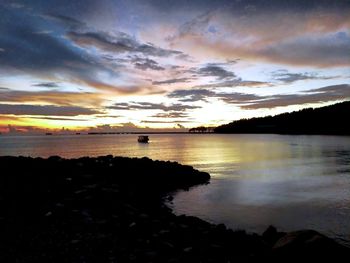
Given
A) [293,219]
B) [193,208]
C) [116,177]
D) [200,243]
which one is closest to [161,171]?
[116,177]

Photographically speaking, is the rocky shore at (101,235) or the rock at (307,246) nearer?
the rocky shore at (101,235)

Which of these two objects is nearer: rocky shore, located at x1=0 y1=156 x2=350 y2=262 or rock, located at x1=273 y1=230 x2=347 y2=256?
rocky shore, located at x1=0 y1=156 x2=350 y2=262

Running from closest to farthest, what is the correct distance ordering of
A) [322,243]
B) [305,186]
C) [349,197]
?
[322,243], [349,197], [305,186]

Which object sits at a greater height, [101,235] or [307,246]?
[101,235]

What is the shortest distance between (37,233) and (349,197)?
29.8 m

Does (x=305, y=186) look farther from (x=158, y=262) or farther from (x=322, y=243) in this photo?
(x=158, y=262)

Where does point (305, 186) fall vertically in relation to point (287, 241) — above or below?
below

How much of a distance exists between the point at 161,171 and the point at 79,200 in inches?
1004

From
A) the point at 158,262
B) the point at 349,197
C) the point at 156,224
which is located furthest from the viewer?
the point at 349,197

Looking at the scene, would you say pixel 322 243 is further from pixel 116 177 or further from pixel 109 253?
pixel 116 177

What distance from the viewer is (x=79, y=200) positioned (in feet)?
55.2

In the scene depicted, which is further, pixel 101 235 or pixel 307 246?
pixel 101 235

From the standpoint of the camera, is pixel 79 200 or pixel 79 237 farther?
pixel 79 200

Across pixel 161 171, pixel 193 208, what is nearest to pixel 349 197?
pixel 193 208
